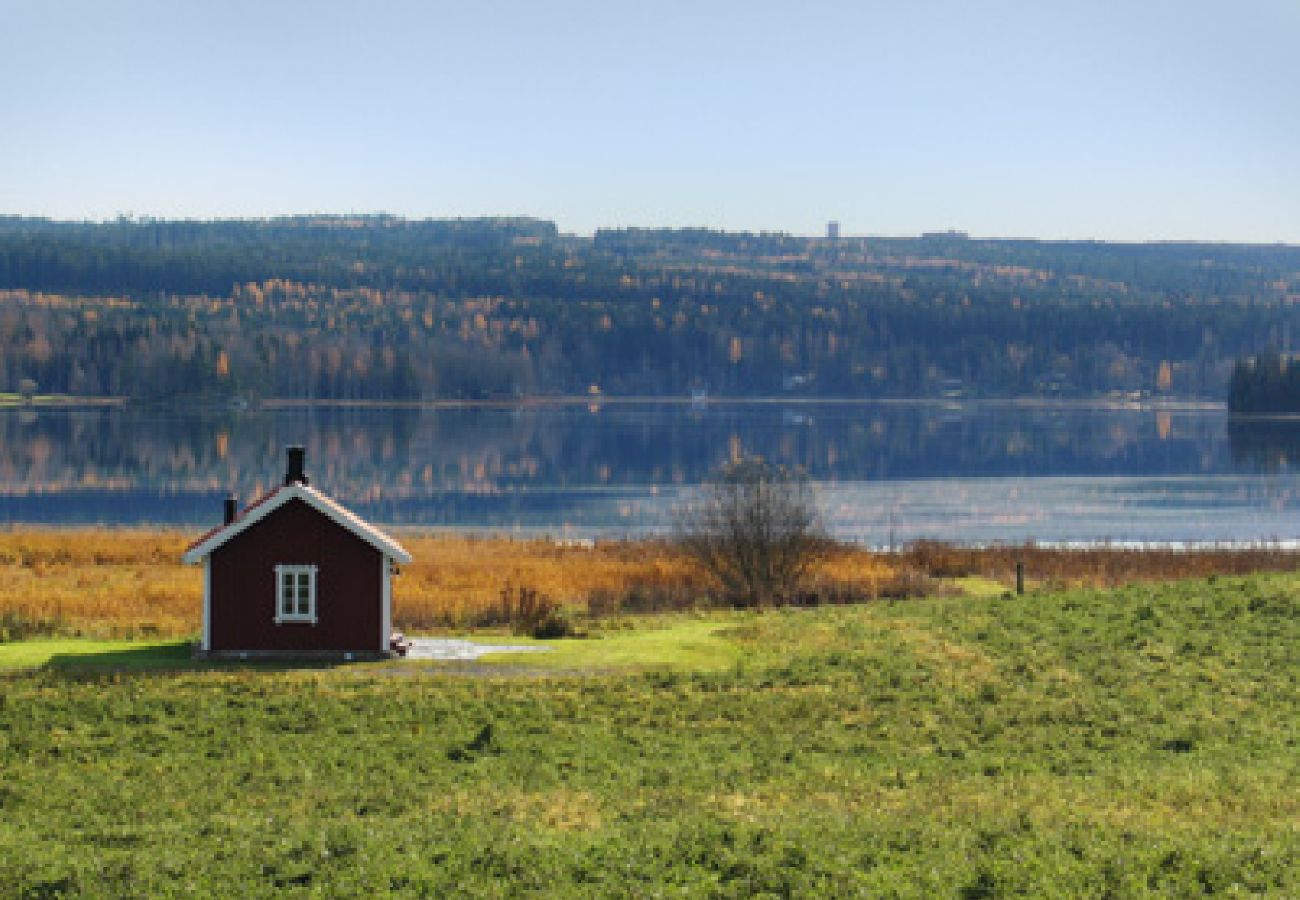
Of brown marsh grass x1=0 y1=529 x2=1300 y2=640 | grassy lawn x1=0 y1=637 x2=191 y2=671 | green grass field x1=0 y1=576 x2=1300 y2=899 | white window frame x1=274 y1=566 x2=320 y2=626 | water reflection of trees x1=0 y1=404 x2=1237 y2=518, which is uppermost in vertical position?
white window frame x1=274 y1=566 x2=320 y2=626

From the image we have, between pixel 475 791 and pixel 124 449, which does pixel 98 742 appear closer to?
pixel 475 791

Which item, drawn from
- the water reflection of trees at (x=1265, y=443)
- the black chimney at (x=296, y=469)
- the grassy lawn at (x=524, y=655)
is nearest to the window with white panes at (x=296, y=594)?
the grassy lawn at (x=524, y=655)

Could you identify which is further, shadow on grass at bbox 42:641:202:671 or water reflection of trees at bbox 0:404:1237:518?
water reflection of trees at bbox 0:404:1237:518

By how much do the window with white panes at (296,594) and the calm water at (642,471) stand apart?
1532 inches

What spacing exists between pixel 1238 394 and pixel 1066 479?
331 feet

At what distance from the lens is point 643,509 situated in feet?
264

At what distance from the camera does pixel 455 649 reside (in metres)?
30.5

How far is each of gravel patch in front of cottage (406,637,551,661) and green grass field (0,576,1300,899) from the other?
2.83ft

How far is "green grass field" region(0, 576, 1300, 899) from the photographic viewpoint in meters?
16.3

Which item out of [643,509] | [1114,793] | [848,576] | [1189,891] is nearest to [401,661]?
[1114,793]

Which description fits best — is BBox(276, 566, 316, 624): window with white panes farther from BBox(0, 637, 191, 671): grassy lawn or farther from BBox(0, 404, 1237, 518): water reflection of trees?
BBox(0, 404, 1237, 518): water reflection of trees

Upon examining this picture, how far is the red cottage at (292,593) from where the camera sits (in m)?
29.4

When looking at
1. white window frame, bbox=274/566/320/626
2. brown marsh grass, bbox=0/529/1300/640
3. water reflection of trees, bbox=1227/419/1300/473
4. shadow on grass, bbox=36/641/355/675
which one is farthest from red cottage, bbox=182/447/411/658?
water reflection of trees, bbox=1227/419/1300/473

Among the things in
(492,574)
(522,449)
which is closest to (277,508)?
(492,574)
